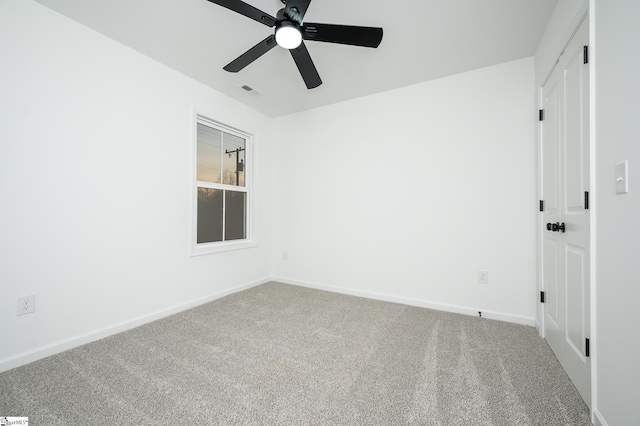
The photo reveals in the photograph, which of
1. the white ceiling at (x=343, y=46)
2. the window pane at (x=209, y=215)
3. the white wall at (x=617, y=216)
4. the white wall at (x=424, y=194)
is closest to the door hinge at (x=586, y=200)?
the white wall at (x=617, y=216)

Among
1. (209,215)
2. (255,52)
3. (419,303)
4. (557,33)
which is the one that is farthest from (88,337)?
(557,33)

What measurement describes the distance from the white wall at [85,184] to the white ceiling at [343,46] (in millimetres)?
249

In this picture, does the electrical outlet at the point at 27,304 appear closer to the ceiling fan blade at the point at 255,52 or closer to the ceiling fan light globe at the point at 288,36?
the ceiling fan blade at the point at 255,52

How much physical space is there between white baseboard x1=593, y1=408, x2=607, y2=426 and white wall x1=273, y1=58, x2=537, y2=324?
4.22 feet

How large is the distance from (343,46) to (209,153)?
6.52ft

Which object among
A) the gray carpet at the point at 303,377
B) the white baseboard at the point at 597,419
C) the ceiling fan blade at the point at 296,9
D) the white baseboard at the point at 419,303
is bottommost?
the gray carpet at the point at 303,377

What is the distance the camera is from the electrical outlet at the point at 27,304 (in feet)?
5.69

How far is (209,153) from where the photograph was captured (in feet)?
10.4

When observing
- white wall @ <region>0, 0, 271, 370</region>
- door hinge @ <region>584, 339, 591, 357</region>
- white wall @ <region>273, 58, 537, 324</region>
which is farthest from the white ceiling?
door hinge @ <region>584, 339, 591, 357</region>

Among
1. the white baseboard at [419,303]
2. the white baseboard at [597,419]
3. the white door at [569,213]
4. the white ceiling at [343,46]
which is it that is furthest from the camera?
the white baseboard at [419,303]

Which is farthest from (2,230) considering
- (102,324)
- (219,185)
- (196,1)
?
(196,1)

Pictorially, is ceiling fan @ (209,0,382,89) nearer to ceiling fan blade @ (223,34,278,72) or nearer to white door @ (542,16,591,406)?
ceiling fan blade @ (223,34,278,72)

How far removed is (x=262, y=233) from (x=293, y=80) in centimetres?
214

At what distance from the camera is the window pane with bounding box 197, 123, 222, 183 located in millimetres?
3047
